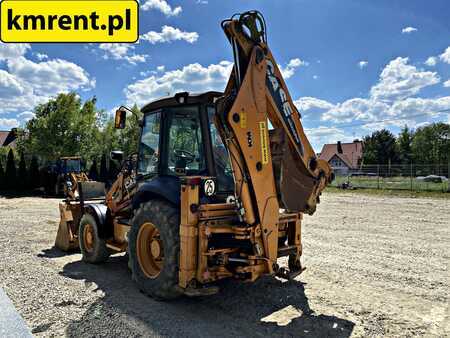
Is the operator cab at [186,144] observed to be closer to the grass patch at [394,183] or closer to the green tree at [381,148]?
the grass patch at [394,183]

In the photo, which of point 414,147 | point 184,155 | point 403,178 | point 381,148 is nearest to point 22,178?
point 184,155

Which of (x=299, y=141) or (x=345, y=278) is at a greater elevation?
(x=299, y=141)

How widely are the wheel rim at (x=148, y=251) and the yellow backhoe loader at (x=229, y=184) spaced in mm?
13

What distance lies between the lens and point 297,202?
4676mm

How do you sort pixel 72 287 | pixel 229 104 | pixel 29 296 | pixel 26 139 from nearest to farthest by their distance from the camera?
pixel 229 104, pixel 29 296, pixel 72 287, pixel 26 139

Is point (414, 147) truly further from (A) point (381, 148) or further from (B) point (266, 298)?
(B) point (266, 298)

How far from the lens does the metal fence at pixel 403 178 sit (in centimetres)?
2283

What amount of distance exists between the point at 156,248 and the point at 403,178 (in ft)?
78.9

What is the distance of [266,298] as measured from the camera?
16.1 ft

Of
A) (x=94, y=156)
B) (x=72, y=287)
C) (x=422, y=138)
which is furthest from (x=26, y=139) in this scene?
(x=422, y=138)

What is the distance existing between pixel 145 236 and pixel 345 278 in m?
2.99

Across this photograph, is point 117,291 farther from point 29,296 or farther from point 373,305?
point 373,305

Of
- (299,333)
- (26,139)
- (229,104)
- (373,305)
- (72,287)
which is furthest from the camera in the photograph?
(26,139)

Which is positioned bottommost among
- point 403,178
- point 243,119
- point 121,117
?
point 403,178
